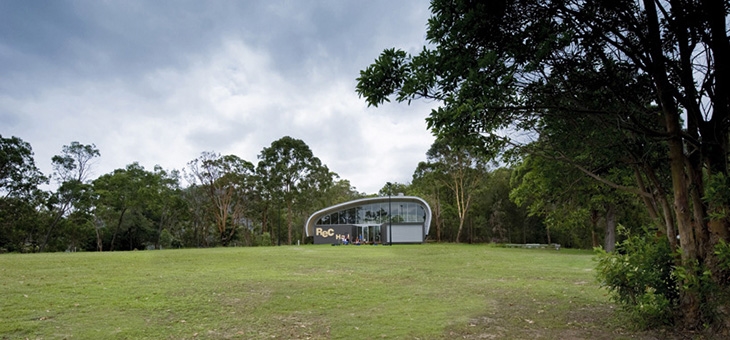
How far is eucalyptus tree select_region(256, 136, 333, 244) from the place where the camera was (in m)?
43.7

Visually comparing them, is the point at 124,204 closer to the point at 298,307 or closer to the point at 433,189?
the point at 433,189

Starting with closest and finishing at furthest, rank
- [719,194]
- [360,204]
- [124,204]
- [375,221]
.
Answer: [719,194] → [124,204] → [375,221] → [360,204]

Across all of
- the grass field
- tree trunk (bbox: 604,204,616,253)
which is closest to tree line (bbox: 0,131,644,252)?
tree trunk (bbox: 604,204,616,253)

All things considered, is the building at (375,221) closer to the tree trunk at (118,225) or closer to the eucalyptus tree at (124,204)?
the eucalyptus tree at (124,204)

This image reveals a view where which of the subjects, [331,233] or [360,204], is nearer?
[331,233]

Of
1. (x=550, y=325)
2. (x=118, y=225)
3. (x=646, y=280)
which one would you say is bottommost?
(x=550, y=325)

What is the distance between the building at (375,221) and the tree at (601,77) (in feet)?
107

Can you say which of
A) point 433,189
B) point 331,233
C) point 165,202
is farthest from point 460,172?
point 165,202

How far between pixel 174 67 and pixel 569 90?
14.0 m

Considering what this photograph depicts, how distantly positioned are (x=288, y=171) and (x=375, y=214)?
10887 mm

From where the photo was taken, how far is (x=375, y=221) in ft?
135

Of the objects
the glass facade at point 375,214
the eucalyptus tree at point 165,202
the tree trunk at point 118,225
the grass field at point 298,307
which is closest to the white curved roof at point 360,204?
the glass facade at point 375,214

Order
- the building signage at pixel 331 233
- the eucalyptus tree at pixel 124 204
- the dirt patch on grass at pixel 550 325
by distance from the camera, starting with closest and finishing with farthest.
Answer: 1. the dirt patch on grass at pixel 550 325
2. the eucalyptus tree at pixel 124 204
3. the building signage at pixel 331 233

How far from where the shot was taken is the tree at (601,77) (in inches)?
181
